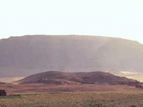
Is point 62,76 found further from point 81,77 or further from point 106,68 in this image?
point 106,68

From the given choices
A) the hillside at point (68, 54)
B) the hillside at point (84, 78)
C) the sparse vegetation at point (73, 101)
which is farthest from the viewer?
the hillside at point (68, 54)

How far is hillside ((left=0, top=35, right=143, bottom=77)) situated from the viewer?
375ft

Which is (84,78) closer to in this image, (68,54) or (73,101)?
(73,101)

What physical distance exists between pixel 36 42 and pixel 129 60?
3193 cm

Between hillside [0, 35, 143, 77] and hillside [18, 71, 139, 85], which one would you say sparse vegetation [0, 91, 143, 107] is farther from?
hillside [0, 35, 143, 77]

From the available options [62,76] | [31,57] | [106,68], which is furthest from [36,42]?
[62,76]

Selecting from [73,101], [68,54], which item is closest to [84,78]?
[73,101]

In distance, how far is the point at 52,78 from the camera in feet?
205

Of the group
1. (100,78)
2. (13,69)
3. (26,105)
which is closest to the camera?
(26,105)

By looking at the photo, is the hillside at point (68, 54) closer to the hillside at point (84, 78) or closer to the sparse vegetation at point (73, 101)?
the hillside at point (84, 78)

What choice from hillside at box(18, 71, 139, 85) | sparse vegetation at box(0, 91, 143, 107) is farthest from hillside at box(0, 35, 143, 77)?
sparse vegetation at box(0, 91, 143, 107)

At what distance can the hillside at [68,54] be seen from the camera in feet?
375

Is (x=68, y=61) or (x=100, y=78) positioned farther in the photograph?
(x=68, y=61)

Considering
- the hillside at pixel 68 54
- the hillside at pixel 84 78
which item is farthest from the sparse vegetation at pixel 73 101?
the hillside at pixel 68 54
